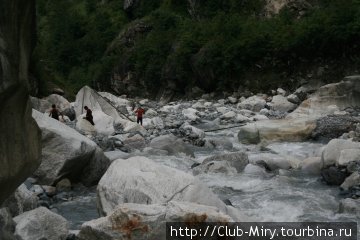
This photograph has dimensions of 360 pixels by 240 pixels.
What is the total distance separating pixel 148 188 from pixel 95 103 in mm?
15298

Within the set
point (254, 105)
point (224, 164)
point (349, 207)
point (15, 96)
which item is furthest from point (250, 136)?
point (15, 96)

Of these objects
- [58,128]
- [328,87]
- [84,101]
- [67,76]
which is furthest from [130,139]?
[67,76]

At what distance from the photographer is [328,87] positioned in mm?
21266

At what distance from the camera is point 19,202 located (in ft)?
21.6

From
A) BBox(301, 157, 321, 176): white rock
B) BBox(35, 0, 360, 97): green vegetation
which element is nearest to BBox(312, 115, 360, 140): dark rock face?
BBox(301, 157, 321, 176): white rock

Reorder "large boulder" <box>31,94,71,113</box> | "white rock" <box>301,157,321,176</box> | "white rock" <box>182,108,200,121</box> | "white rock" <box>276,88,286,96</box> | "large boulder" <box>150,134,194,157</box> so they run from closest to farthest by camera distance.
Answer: "white rock" <box>301,157,321,176</box> < "large boulder" <box>150,134,194,157</box> < "white rock" <box>182,108,200,121</box> < "large boulder" <box>31,94,71,113</box> < "white rock" <box>276,88,286,96</box>

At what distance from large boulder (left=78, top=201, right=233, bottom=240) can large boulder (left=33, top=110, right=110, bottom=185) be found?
400 centimetres

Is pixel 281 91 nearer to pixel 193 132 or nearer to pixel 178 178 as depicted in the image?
pixel 193 132

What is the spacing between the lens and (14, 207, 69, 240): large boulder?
550cm

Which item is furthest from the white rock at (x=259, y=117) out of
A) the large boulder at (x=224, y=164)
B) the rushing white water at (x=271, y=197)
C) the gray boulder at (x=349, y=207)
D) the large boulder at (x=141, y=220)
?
the large boulder at (x=141, y=220)

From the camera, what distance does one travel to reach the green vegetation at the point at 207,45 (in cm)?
3138

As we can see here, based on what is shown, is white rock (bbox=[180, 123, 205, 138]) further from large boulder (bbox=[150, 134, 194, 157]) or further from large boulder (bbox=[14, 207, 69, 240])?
large boulder (bbox=[14, 207, 69, 240])

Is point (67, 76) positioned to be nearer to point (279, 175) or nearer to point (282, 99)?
point (282, 99)

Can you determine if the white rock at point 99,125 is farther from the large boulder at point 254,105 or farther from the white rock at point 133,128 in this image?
the large boulder at point 254,105
